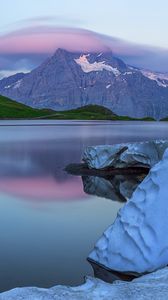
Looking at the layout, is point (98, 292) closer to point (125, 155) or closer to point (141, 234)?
point (141, 234)

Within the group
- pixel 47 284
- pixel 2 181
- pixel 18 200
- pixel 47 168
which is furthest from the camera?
pixel 47 168

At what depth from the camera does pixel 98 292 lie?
10188mm

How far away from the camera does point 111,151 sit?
3597 centimetres

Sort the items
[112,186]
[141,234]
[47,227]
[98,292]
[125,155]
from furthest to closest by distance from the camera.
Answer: [125,155]
[112,186]
[47,227]
[141,234]
[98,292]

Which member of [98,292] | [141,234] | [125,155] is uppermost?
[125,155]

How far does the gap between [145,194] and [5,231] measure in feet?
20.7

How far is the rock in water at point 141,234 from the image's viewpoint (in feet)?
43.9

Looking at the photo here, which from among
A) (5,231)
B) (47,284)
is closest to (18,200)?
(5,231)

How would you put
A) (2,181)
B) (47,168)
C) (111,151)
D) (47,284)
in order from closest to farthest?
(47,284) → (2,181) → (111,151) → (47,168)

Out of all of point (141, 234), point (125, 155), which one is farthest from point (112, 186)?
point (141, 234)

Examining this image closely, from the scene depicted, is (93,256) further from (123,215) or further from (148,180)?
(148,180)

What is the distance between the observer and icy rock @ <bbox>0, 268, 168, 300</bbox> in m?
9.79

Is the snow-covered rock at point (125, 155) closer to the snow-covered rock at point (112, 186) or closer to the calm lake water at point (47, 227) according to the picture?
the snow-covered rock at point (112, 186)

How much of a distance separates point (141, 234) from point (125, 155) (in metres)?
21.4
